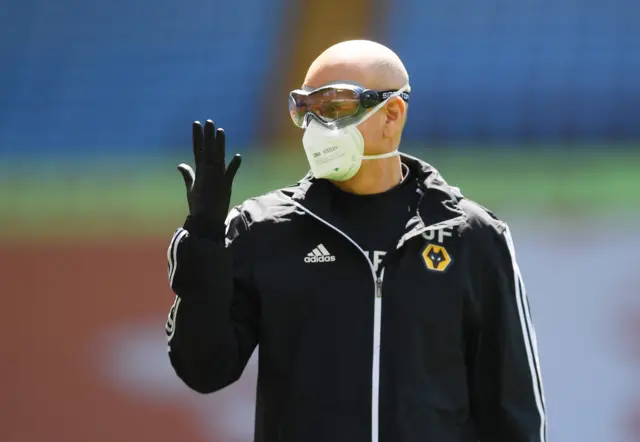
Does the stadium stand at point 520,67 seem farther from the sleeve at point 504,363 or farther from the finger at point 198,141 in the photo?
the finger at point 198,141

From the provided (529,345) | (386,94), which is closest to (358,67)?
(386,94)

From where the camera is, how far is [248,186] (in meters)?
3.72

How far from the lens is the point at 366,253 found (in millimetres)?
1564

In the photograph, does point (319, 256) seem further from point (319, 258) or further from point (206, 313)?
point (206, 313)

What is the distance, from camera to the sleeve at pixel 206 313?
150 cm

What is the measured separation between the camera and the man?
4.99 ft

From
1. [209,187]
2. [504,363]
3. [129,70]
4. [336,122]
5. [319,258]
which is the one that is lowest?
[504,363]

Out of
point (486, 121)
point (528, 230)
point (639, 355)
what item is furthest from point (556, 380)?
point (486, 121)

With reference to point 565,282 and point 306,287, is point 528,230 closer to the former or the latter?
point 565,282

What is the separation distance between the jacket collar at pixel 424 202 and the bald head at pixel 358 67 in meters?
0.16

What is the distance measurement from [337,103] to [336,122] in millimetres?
37

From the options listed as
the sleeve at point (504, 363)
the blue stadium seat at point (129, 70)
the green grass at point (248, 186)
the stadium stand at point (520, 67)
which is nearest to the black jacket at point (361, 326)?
the sleeve at point (504, 363)

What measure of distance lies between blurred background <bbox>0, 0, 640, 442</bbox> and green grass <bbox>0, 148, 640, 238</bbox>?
0.03 feet

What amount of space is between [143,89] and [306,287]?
3.50 metres
